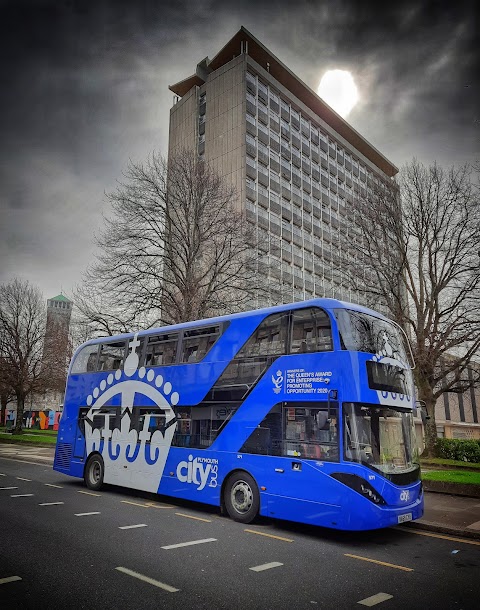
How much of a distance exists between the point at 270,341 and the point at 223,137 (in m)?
54.4

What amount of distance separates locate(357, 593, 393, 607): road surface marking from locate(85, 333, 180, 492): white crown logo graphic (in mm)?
6664

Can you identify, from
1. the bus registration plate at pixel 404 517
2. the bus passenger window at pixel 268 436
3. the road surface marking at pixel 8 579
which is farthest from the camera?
the bus passenger window at pixel 268 436

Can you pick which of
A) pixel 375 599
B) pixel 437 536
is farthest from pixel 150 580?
pixel 437 536

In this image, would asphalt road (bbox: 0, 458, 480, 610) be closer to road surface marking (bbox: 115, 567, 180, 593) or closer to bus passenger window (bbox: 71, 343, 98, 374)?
road surface marking (bbox: 115, 567, 180, 593)

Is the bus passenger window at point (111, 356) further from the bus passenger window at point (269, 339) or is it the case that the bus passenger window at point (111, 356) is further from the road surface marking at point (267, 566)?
the road surface marking at point (267, 566)

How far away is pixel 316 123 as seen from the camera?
7200 centimetres

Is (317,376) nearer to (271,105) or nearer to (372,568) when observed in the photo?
(372,568)

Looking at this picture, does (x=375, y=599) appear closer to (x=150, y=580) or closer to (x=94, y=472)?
(x=150, y=580)

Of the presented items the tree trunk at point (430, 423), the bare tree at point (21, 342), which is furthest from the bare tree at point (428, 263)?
the bare tree at point (21, 342)

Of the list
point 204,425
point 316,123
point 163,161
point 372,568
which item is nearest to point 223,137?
point 316,123

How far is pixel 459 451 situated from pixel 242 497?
15688 mm

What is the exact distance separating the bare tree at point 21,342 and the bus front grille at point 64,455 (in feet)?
89.2

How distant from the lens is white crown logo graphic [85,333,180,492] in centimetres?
1125

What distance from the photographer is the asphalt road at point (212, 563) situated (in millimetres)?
4840
